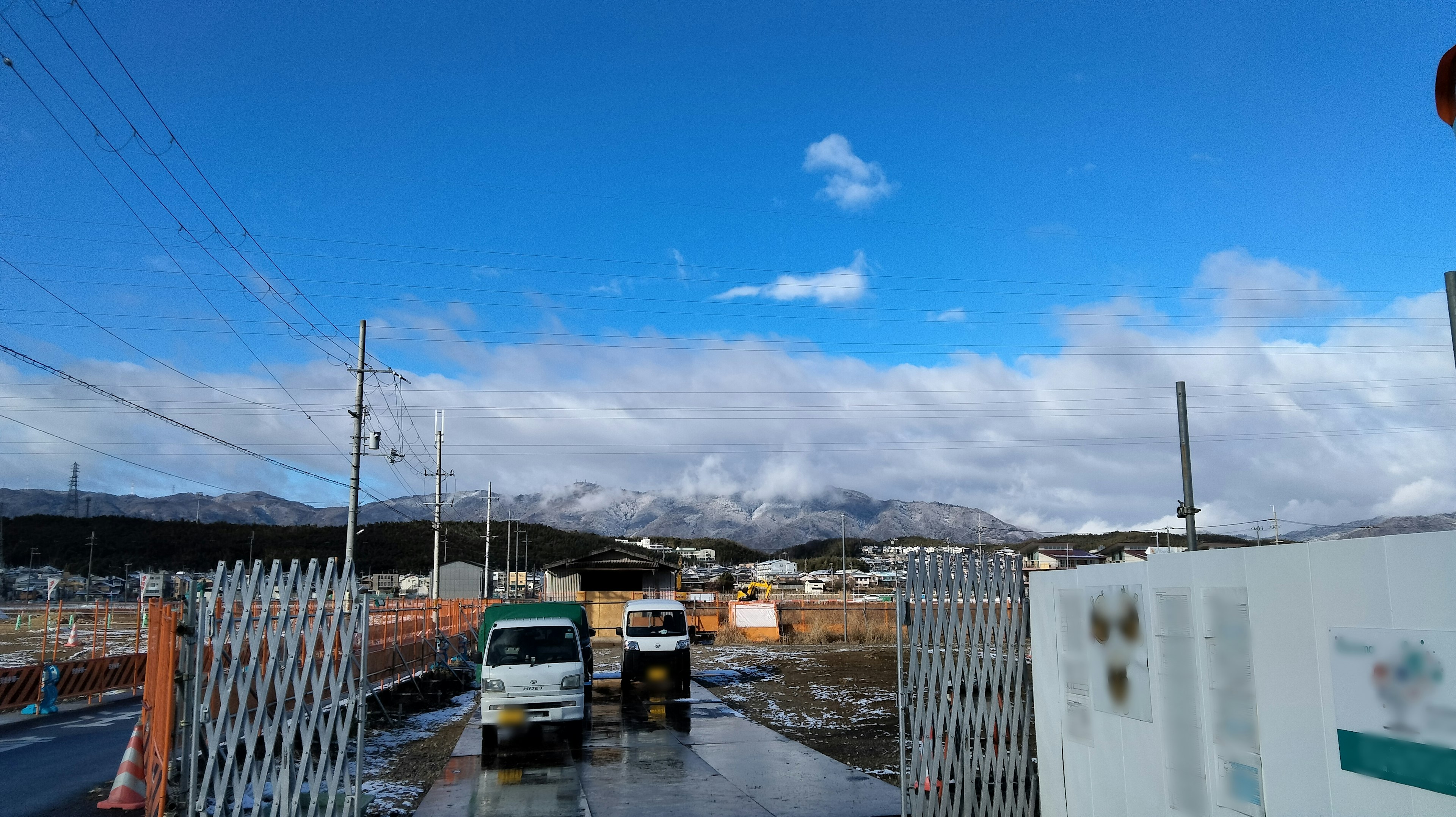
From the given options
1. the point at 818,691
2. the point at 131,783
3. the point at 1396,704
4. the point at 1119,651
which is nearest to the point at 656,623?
the point at 818,691

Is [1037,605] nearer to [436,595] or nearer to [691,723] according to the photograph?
[691,723]

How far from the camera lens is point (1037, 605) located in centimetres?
822

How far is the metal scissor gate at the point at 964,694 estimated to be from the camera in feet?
28.1

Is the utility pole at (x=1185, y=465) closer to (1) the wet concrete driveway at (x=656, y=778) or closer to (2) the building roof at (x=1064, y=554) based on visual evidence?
(1) the wet concrete driveway at (x=656, y=778)

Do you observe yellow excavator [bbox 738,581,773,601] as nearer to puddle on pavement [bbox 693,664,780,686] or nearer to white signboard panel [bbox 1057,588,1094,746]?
puddle on pavement [bbox 693,664,780,686]

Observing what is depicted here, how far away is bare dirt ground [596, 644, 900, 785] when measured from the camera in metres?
14.9

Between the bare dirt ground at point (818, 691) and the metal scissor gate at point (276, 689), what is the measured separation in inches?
272

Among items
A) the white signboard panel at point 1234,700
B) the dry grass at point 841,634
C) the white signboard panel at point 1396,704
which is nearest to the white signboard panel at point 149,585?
the white signboard panel at point 1234,700

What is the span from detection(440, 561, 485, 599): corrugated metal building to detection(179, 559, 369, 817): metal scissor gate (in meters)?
67.6

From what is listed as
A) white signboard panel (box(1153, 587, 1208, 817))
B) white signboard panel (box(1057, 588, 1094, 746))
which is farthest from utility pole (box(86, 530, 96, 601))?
white signboard panel (box(1153, 587, 1208, 817))

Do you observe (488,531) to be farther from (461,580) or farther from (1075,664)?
(1075,664)

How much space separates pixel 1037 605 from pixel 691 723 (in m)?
10.8

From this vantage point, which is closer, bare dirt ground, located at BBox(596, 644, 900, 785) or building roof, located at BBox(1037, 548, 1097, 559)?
bare dirt ground, located at BBox(596, 644, 900, 785)

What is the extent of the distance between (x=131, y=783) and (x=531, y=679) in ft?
19.3
